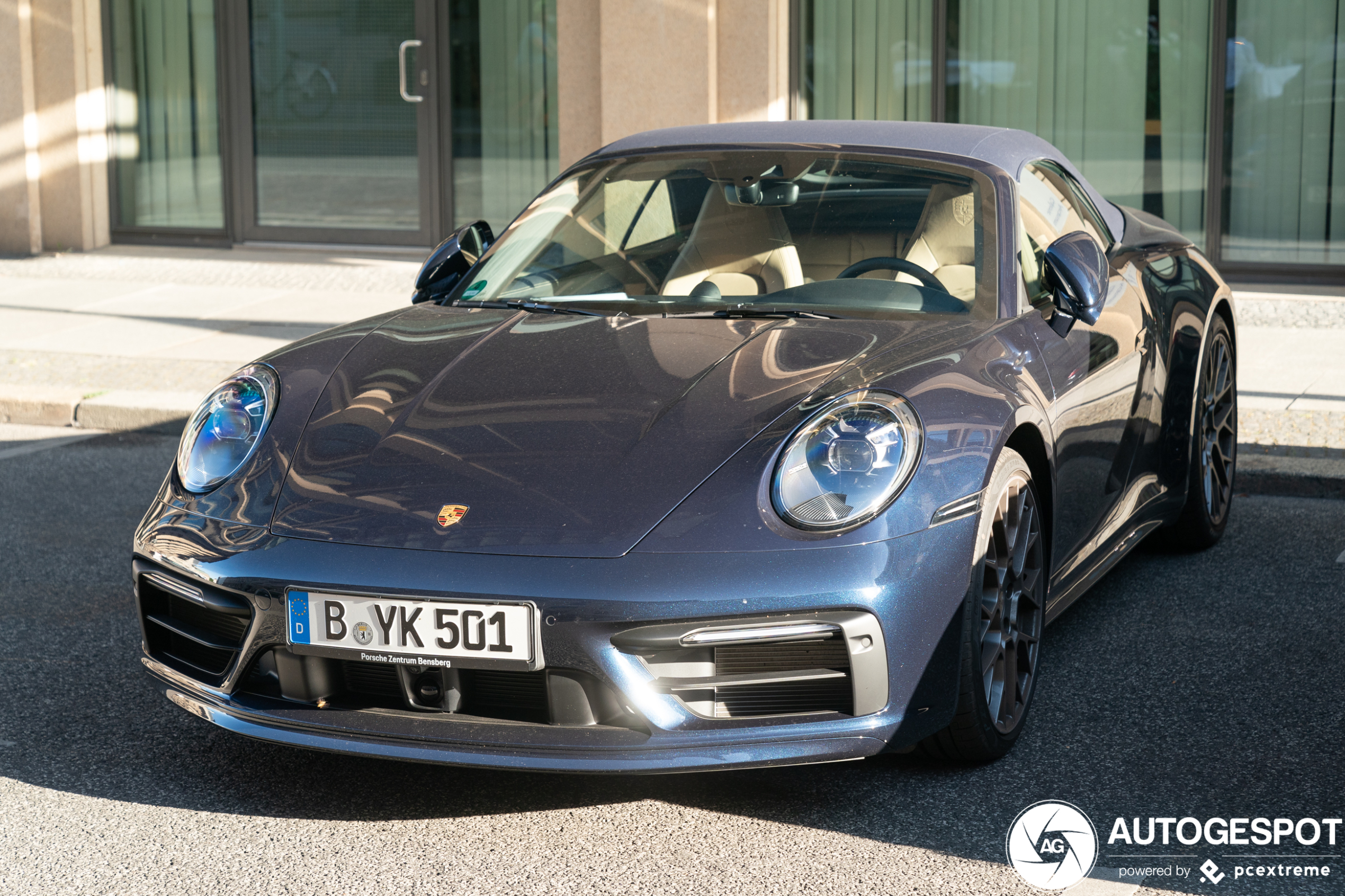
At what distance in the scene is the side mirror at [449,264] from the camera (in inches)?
175

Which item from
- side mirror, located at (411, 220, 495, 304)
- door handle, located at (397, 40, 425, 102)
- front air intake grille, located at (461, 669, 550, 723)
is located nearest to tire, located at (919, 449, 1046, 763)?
front air intake grille, located at (461, 669, 550, 723)

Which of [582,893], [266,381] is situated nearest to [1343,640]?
[582,893]

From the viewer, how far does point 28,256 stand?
12.0 m

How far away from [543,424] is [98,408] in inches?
179

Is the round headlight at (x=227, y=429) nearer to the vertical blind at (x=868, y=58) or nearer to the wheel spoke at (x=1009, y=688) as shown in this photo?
the wheel spoke at (x=1009, y=688)

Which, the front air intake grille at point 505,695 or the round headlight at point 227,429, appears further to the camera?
the round headlight at point 227,429

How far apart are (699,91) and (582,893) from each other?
26.5 feet

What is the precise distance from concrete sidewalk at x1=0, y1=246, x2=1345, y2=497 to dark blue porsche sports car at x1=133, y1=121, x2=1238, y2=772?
257 centimetres

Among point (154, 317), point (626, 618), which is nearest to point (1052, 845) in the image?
point (626, 618)

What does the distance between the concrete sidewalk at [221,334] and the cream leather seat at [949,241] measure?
2492 millimetres

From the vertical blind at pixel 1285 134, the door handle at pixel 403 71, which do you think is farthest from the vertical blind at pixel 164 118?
the vertical blind at pixel 1285 134

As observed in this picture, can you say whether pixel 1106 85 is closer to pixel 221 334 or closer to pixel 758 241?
pixel 221 334

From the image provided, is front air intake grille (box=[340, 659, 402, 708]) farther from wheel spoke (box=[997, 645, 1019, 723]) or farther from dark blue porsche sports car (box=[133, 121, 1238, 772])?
wheel spoke (box=[997, 645, 1019, 723])

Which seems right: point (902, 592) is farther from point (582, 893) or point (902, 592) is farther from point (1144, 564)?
point (1144, 564)
